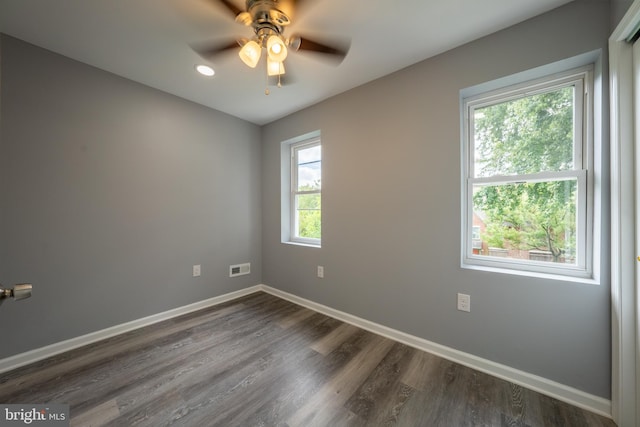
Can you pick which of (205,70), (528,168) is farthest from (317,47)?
(528,168)

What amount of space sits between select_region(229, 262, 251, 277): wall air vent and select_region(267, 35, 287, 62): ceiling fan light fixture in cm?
247

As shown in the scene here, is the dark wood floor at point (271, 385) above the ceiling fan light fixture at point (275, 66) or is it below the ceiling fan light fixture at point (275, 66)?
below

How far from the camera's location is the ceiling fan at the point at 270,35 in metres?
1.27

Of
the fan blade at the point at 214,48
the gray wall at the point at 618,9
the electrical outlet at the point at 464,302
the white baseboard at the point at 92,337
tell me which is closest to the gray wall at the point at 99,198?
the white baseboard at the point at 92,337

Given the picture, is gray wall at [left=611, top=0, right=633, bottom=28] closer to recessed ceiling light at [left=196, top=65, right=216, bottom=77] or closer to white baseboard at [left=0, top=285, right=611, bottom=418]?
white baseboard at [left=0, top=285, right=611, bottom=418]

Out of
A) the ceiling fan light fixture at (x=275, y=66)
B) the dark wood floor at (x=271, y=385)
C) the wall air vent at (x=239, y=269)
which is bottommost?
the dark wood floor at (x=271, y=385)

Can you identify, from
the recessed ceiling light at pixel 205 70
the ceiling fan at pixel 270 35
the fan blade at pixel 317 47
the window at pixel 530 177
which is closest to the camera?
the ceiling fan at pixel 270 35

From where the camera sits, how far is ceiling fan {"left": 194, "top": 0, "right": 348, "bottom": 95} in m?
1.27

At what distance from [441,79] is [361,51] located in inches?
26.7

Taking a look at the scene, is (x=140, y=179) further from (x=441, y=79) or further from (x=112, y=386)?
(x=441, y=79)

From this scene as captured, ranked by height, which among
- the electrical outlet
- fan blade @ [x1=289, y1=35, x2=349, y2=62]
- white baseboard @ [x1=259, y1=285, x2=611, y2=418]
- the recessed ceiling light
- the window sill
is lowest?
white baseboard @ [x1=259, y1=285, x2=611, y2=418]

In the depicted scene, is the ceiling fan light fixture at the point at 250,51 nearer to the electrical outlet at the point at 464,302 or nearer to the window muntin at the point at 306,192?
the window muntin at the point at 306,192

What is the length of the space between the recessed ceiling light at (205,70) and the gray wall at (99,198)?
0.67 meters

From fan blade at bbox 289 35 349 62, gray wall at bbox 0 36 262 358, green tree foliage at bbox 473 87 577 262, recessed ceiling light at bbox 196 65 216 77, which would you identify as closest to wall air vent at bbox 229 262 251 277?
gray wall at bbox 0 36 262 358
